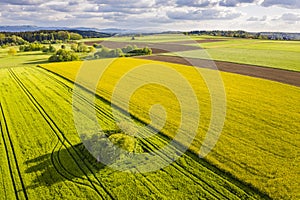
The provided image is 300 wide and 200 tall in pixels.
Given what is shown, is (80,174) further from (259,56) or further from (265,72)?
(259,56)

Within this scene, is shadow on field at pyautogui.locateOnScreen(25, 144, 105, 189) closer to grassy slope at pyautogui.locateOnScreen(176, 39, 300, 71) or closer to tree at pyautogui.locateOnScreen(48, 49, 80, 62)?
grassy slope at pyautogui.locateOnScreen(176, 39, 300, 71)

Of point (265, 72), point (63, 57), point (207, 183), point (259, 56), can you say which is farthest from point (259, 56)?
point (207, 183)

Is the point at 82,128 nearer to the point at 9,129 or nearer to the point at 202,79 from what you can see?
the point at 9,129

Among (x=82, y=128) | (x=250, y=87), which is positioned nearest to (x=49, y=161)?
(x=82, y=128)

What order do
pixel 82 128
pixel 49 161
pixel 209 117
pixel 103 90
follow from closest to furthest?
pixel 49 161
pixel 82 128
pixel 209 117
pixel 103 90

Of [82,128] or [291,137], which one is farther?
[82,128]

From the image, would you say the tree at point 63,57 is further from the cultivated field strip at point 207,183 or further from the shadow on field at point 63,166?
the cultivated field strip at point 207,183

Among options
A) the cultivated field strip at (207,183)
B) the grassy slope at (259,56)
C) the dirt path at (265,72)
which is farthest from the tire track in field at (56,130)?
the grassy slope at (259,56)
